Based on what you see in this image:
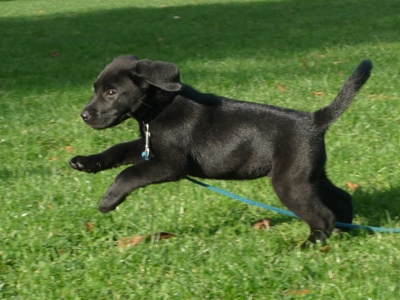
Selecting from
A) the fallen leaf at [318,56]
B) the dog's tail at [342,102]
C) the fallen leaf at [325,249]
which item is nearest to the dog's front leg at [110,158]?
the dog's tail at [342,102]

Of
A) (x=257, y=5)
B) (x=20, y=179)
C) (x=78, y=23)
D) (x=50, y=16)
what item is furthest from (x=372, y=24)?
(x=20, y=179)

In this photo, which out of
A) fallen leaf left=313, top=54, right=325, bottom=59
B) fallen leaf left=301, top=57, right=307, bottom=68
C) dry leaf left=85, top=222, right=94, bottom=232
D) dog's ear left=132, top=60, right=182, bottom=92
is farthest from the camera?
fallen leaf left=313, top=54, right=325, bottom=59

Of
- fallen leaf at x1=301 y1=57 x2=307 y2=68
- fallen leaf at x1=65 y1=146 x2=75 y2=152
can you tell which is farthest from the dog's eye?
fallen leaf at x1=301 y1=57 x2=307 y2=68

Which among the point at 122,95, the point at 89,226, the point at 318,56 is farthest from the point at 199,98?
the point at 318,56

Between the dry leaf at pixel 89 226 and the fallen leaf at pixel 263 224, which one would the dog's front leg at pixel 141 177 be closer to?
the dry leaf at pixel 89 226

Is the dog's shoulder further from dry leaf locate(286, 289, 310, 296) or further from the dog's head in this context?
dry leaf locate(286, 289, 310, 296)

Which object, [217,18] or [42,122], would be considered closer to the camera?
[42,122]

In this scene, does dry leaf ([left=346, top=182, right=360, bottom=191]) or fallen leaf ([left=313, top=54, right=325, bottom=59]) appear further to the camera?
fallen leaf ([left=313, top=54, right=325, bottom=59])

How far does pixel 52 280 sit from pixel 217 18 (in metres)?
12.5

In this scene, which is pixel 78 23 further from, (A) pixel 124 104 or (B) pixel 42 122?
(A) pixel 124 104

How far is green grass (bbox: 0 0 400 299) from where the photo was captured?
4020 millimetres

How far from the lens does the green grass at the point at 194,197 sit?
402 cm

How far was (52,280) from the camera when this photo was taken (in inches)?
161

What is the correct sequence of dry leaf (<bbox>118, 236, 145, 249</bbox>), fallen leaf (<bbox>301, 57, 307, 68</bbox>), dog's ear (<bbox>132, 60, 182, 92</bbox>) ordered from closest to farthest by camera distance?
dog's ear (<bbox>132, 60, 182, 92</bbox>) → dry leaf (<bbox>118, 236, 145, 249</bbox>) → fallen leaf (<bbox>301, 57, 307, 68</bbox>)
